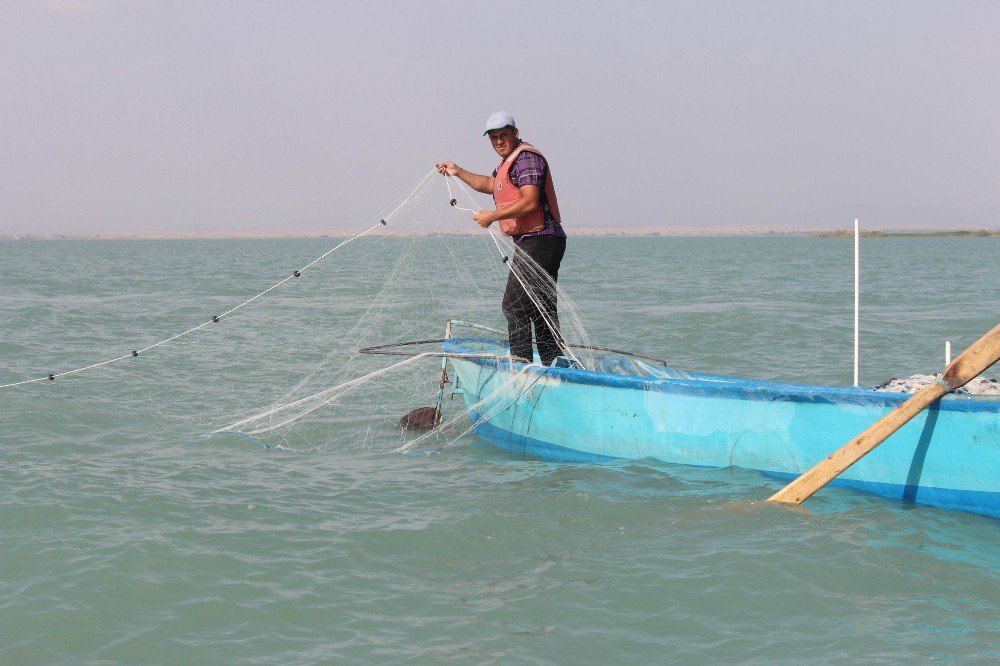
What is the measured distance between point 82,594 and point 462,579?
6.29 feet

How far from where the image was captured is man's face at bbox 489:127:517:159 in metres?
7.41

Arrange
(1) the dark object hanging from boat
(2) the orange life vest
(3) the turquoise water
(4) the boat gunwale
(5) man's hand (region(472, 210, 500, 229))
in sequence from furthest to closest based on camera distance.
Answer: (1) the dark object hanging from boat, (2) the orange life vest, (5) man's hand (region(472, 210, 500, 229)), (4) the boat gunwale, (3) the turquoise water

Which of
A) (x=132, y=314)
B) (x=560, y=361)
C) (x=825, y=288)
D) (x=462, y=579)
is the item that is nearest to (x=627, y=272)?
(x=825, y=288)

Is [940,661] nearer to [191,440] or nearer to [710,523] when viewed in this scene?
[710,523]

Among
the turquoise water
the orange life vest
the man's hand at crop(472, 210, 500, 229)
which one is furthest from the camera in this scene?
the orange life vest

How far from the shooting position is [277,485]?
22.6ft

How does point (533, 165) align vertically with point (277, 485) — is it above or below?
above

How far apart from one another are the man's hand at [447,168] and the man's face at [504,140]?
40 centimetres

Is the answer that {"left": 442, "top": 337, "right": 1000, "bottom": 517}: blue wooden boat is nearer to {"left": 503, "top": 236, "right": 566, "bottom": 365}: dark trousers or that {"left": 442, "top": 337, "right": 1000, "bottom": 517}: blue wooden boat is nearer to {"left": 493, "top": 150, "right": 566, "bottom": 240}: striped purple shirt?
{"left": 503, "top": 236, "right": 566, "bottom": 365}: dark trousers

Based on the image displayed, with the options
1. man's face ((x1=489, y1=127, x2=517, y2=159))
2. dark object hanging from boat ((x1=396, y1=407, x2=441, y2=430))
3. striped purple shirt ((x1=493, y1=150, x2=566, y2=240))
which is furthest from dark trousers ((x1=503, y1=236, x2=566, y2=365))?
dark object hanging from boat ((x1=396, y1=407, x2=441, y2=430))

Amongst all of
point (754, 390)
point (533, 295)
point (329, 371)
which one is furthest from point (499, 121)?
point (329, 371)

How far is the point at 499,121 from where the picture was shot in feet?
24.1

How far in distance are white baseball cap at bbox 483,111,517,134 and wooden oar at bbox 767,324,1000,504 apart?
3.34 metres

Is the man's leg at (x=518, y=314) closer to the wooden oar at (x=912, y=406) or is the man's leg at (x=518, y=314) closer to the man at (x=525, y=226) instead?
the man at (x=525, y=226)
